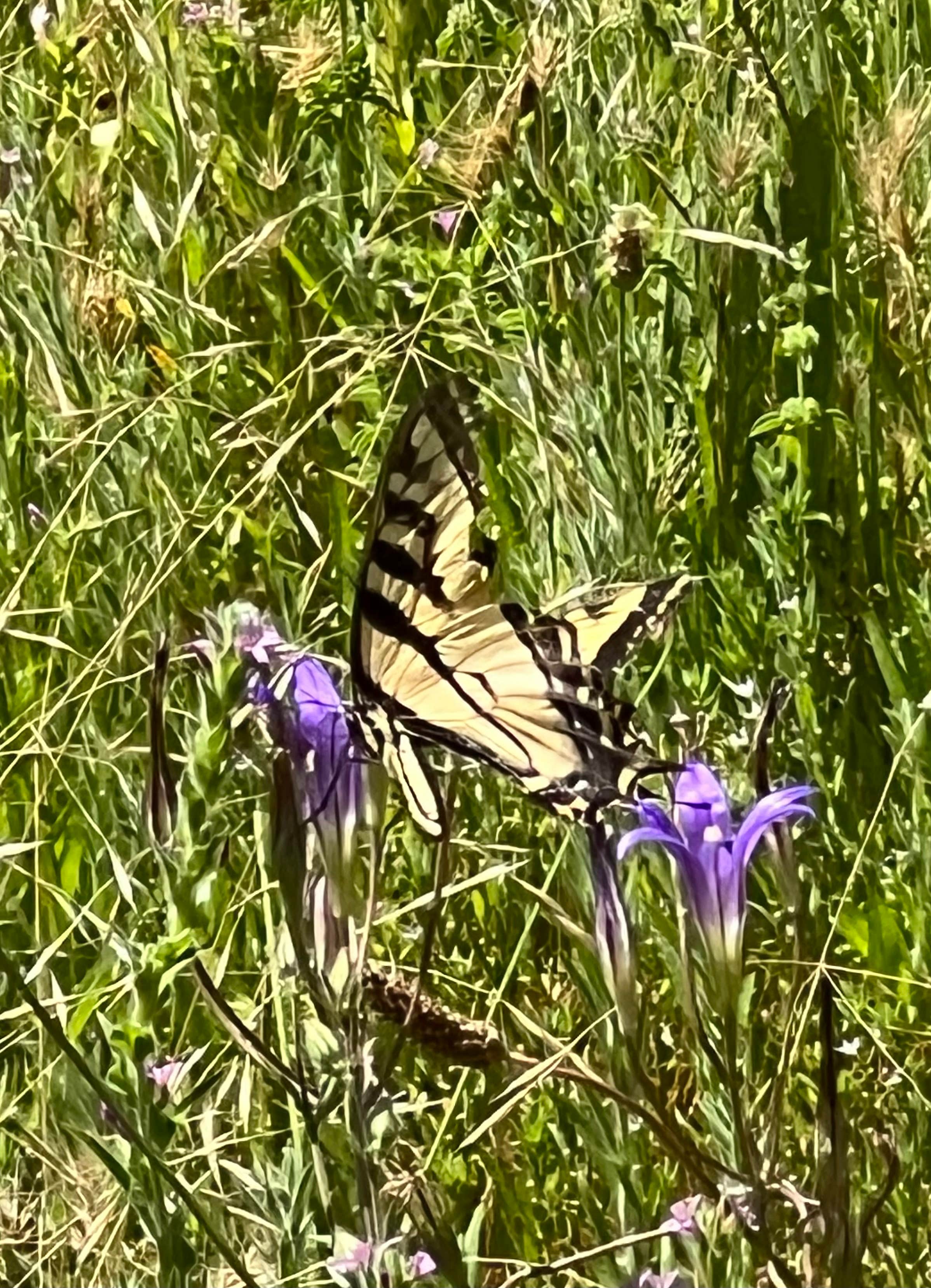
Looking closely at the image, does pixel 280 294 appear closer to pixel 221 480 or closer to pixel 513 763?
pixel 221 480

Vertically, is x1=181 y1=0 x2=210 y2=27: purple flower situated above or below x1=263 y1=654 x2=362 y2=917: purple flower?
above

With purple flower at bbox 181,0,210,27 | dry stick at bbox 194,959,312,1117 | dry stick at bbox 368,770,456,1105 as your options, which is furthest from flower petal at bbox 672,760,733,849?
purple flower at bbox 181,0,210,27

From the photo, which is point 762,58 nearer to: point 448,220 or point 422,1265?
point 448,220

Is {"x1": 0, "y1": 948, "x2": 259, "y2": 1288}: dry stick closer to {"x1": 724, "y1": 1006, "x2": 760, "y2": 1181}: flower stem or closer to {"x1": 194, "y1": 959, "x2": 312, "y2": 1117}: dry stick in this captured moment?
{"x1": 194, "y1": 959, "x2": 312, "y2": 1117}: dry stick

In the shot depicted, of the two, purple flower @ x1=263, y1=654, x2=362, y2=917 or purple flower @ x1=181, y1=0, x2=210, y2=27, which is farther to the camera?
purple flower @ x1=181, y1=0, x2=210, y2=27

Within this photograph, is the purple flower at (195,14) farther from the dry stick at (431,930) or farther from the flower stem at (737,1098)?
the flower stem at (737,1098)

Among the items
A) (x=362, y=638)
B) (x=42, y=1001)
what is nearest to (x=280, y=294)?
(x=362, y=638)

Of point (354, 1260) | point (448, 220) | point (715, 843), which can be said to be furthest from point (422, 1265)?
point (448, 220)

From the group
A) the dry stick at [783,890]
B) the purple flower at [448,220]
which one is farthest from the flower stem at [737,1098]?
the purple flower at [448,220]
